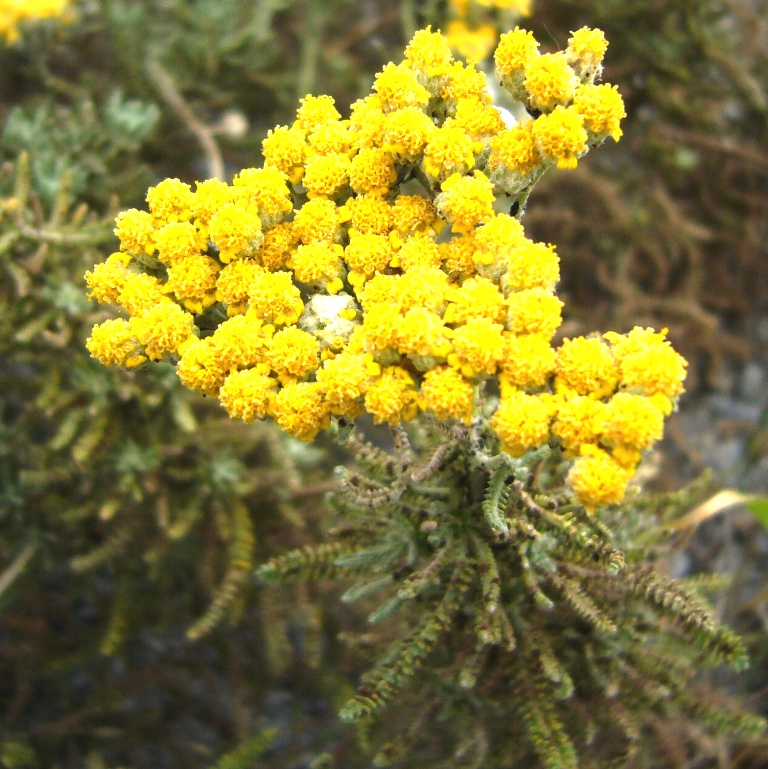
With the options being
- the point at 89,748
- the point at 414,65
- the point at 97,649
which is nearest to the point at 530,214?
the point at 414,65

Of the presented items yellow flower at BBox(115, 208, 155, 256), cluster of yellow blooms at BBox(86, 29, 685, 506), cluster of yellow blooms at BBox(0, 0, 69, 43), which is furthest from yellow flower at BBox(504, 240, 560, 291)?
cluster of yellow blooms at BBox(0, 0, 69, 43)

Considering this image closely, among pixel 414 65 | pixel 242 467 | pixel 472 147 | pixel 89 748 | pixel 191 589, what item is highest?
pixel 414 65

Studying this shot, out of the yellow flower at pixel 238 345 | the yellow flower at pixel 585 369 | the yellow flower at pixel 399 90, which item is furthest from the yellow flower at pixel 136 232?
the yellow flower at pixel 585 369

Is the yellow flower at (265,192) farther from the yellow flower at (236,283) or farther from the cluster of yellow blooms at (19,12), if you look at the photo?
the cluster of yellow blooms at (19,12)

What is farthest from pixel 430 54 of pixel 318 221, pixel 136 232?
pixel 136 232

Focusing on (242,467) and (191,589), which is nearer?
(242,467)

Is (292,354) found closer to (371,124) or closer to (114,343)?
(114,343)

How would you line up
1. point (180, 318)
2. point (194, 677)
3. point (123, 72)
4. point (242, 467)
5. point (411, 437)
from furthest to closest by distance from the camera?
point (123, 72), point (194, 677), point (242, 467), point (411, 437), point (180, 318)

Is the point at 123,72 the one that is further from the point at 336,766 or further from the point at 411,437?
the point at 336,766
